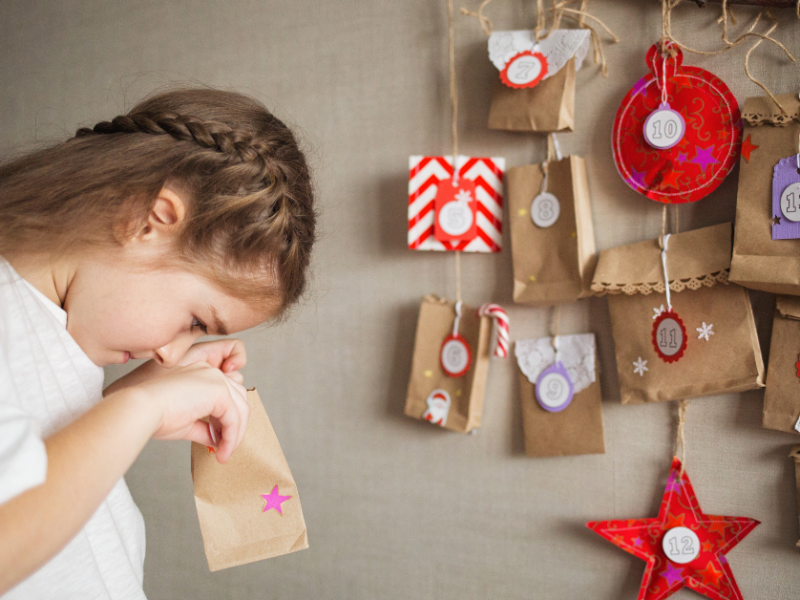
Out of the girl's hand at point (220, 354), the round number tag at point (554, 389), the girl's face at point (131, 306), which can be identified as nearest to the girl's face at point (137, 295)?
the girl's face at point (131, 306)

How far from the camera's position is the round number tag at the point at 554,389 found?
934mm

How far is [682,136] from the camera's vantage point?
0.82 m

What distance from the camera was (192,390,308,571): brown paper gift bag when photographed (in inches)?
26.9

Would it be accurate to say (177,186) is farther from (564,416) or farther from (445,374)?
(564,416)

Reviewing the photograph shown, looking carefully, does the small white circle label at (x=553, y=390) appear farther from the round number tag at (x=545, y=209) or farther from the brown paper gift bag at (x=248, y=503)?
the brown paper gift bag at (x=248, y=503)

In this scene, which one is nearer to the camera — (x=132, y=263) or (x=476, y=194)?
(x=132, y=263)

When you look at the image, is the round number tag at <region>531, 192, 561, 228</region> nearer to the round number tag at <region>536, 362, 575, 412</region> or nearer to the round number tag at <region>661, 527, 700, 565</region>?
the round number tag at <region>536, 362, 575, 412</region>

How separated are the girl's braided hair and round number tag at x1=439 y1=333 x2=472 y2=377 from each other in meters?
0.42

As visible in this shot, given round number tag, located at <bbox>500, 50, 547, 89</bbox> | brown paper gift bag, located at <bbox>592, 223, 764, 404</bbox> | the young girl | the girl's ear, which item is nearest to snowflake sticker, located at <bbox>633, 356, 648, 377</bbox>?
A: brown paper gift bag, located at <bbox>592, 223, 764, 404</bbox>

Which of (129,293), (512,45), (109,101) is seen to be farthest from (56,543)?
(109,101)

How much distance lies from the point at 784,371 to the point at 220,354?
757 millimetres

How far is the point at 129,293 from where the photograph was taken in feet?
1.88

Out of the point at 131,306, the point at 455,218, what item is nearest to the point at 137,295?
the point at 131,306

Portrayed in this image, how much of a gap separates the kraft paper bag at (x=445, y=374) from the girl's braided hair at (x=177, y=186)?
0.42 meters
